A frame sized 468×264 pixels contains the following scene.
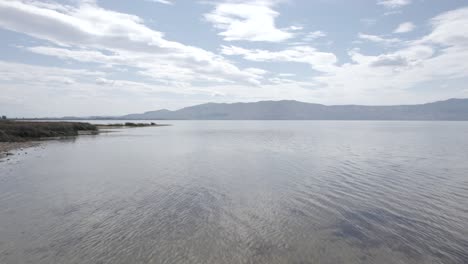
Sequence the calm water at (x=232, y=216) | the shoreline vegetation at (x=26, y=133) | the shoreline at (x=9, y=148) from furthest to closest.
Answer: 1. the shoreline vegetation at (x=26, y=133)
2. the shoreline at (x=9, y=148)
3. the calm water at (x=232, y=216)

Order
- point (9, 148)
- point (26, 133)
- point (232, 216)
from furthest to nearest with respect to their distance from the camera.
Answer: point (26, 133) < point (9, 148) < point (232, 216)

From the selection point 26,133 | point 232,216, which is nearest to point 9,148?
point 26,133

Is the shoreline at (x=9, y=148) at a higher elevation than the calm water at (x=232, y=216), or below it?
higher

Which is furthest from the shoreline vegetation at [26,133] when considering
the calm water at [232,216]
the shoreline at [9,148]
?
the calm water at [232,216]

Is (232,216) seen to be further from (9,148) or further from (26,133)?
(26,133)

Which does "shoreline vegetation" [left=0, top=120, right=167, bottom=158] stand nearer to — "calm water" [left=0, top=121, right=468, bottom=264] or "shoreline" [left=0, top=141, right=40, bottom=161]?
"shoreline" [left=0, top=141, right=40, bottom=161]

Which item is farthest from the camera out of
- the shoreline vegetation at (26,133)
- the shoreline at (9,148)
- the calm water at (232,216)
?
the shoreline vegetation at (26,133)

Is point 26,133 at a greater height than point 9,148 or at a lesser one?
greater

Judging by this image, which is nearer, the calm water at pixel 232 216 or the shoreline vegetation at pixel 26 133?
the calm water at pixel 232 216

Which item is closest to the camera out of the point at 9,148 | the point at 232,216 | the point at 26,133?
the point at 232,216

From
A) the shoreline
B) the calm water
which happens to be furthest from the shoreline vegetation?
the calm water

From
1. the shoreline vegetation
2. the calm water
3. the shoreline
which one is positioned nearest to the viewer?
the calm water

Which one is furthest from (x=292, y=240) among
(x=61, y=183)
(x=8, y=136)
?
(x=8, y=136)

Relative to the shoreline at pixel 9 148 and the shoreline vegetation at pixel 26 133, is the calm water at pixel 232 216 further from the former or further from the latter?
the shoreline vegetation at pixel 26 133
